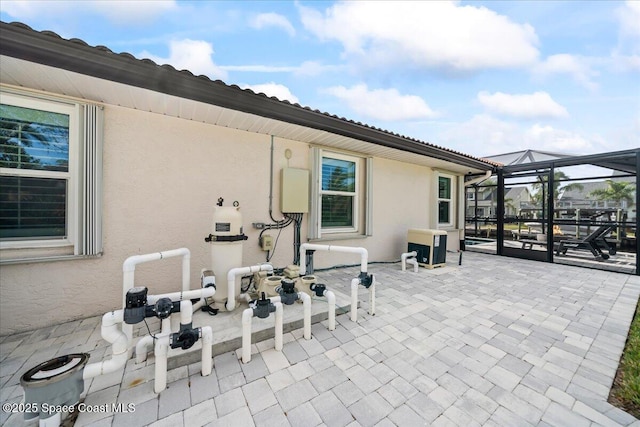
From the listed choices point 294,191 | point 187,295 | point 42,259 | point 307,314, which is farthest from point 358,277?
point 42,259

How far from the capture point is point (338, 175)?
4.70 meters

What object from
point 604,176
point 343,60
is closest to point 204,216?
point 343,60

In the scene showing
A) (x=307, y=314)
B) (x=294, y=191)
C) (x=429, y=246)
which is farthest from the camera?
(x=429, y=246)

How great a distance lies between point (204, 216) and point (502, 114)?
656 inches

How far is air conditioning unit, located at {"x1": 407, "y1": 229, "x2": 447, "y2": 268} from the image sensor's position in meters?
4.97

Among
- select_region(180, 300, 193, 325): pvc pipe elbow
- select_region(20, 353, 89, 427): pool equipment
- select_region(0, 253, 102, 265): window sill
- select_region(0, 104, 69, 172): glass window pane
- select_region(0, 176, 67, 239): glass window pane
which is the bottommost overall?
select_region(20, 353, 89, 427): pool equipment

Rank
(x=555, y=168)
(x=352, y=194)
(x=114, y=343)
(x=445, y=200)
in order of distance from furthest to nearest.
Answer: (x=445, y=200) → (x=555, y=168) → (x=352, y=194) → (x=114, y=343)

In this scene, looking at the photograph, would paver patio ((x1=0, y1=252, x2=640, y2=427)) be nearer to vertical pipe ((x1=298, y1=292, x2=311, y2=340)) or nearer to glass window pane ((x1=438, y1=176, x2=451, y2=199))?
vertical pipe ((x1=298, y1=292, x2=311, y2=340))

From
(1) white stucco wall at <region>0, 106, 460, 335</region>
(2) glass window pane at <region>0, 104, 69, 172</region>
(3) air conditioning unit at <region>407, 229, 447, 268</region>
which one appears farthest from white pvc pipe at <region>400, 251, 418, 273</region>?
(2) glass window pane at <region>0, 104, 69, 172</region>

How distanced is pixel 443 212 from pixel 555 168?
9.12ft

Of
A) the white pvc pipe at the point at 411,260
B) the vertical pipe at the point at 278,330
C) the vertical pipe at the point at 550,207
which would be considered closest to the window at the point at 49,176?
the vertical pipe at the point at 278,330

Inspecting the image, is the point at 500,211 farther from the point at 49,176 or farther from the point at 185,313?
the point at 49,176

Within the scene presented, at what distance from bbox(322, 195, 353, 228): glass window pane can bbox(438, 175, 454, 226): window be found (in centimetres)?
348

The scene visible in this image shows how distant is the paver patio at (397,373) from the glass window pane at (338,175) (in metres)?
2.43
